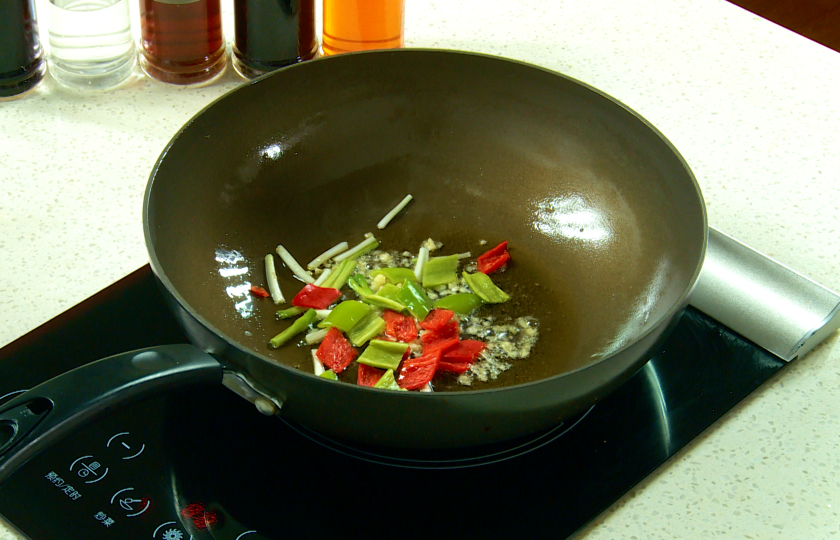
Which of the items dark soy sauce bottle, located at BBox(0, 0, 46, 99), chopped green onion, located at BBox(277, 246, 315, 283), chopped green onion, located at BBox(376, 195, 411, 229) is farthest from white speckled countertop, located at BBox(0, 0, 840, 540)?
A: chopped green onion, located at BBox(376, 195, 411, 229)

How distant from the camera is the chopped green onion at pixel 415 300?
710 mm

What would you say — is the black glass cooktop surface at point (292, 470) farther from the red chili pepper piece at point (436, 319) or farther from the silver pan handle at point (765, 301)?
the red chili pepper piece at point (436, 319)

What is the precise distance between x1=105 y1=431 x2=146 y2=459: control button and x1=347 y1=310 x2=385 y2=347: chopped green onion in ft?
0.62

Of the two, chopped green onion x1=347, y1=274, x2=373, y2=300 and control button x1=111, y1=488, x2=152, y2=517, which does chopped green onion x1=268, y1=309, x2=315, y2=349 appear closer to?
chopped green onion x1=347, y1=274, x2=373, y2=300

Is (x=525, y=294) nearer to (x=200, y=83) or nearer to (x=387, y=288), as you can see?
(x=387, y=288)

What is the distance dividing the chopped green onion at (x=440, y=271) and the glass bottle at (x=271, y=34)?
328 mm

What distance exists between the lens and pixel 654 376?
0.66 meters

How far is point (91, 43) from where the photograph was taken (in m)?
0.90

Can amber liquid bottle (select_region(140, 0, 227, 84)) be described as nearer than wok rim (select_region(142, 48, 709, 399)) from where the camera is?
No

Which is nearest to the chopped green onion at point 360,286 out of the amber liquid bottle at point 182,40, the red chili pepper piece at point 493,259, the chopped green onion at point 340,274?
the chopped green onion at point 340,274

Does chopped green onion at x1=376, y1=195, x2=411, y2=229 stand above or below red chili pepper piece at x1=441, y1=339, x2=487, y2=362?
above

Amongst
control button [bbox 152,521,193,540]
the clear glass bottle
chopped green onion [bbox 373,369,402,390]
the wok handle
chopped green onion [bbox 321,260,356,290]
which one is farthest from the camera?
Answer: the clear glass bottle

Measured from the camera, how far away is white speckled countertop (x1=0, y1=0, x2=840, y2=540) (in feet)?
1.90

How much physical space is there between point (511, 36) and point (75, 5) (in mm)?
534
